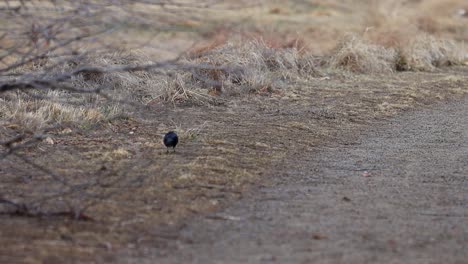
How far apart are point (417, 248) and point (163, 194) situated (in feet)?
7.10

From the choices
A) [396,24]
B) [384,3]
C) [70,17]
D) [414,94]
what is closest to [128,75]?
[414,94]

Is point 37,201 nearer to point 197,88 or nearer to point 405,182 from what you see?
point 405,182

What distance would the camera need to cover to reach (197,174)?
25.2ft

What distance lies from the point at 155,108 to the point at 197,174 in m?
3.54

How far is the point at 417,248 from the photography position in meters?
5.77

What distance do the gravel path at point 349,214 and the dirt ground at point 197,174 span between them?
0.03 meters

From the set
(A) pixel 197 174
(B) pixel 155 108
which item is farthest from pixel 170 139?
(B) pixel 155 108

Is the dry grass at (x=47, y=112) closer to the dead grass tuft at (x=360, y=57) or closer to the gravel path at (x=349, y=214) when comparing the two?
the gravel path at (x=349, y=214)

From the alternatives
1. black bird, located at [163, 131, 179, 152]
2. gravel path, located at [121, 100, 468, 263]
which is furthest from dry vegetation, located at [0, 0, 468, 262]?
gravel path, located at [121, 100, 468, 263]

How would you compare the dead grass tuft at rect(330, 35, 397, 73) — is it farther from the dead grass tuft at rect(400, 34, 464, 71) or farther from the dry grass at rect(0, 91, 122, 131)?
the dry grass at rect(0, 91, 122, 131)

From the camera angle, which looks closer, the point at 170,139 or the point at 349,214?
the point at 349,214

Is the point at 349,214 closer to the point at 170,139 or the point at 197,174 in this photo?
the point at 197,174

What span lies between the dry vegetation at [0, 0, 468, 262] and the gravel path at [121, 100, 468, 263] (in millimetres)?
308

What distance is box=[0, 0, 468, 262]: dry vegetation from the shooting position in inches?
239
